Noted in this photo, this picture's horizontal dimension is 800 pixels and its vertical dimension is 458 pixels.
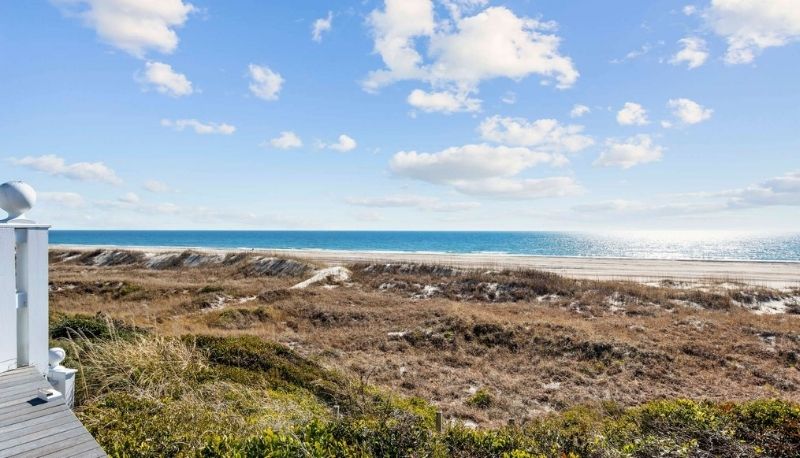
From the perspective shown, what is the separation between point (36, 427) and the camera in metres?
3.83

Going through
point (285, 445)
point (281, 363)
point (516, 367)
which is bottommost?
point (516, 367)

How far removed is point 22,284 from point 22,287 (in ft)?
0.12

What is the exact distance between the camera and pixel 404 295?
102ft

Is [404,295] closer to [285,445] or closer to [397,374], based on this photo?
[397,374]

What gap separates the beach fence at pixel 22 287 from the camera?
4668 millimetres

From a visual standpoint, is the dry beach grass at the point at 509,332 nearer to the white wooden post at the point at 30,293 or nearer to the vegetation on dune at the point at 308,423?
the vegetation on dune at the point at 308,423

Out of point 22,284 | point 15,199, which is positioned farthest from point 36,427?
point 15,199

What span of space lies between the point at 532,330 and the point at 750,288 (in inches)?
851

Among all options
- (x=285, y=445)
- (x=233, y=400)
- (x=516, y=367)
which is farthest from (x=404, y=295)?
(x=285, y=445)

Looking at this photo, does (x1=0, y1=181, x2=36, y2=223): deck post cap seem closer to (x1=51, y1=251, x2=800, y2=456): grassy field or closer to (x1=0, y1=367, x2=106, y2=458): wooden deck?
(x1=0, y1=367, x2=106, y2=458): wooden deck

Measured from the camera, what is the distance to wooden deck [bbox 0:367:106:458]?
11.7 ft

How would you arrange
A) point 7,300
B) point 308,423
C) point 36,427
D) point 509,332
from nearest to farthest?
point 36,427 → point 7,300 → point 308,423 → point 509,332

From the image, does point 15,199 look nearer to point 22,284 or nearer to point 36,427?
point 22,284

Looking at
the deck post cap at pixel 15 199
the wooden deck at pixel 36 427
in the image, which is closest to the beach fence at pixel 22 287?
the deck post cap at pixel 15 199
